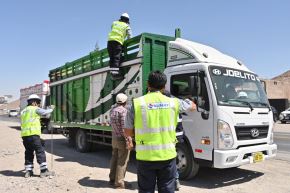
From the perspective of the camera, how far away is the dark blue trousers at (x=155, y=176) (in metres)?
3.79

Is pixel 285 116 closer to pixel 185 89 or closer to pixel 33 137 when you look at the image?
pixel 185 89

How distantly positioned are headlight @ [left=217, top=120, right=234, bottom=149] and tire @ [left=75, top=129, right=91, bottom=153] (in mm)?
6153

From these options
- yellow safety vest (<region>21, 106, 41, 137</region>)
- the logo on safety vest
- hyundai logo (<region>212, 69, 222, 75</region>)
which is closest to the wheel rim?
hyundai logo (<region>212, 69, 222, 75</region>)

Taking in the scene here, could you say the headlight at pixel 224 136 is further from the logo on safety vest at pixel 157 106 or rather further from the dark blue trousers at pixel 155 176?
the logo on safety vest at pixel 157 106

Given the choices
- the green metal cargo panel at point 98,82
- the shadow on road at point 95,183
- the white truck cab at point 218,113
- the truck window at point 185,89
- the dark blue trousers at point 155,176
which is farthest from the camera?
the green metal cargo panel at point 98,82

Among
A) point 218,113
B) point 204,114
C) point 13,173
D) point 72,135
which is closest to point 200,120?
point 204,114

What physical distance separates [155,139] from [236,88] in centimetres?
390

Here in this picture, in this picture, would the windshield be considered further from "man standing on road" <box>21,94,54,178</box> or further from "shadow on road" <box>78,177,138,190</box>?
"man standing on road" <box>21,94,54,178</box>

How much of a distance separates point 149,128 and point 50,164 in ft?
21.2

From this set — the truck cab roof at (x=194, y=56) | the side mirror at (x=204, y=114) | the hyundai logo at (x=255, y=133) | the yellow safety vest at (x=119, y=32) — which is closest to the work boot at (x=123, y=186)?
the side mirror at (x=204, y=114)

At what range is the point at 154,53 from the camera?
8.40 metres

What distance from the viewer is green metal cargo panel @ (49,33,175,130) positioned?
8344 mm

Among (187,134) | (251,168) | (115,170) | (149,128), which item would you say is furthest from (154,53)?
(149,128)

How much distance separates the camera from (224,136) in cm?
654
